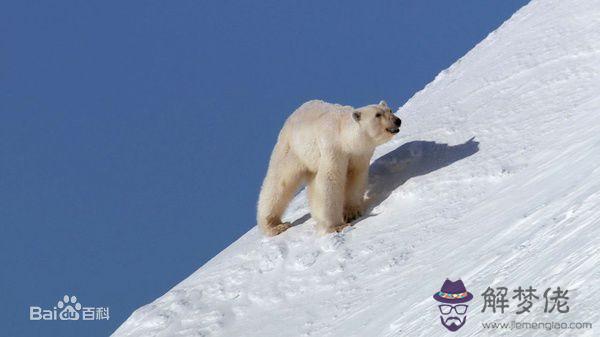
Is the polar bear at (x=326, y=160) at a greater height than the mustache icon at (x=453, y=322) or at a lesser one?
greater

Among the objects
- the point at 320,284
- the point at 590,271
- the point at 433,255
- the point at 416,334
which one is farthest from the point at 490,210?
the point at 590,271

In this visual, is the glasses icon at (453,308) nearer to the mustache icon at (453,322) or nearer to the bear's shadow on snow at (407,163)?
the mustache icon at (453,322)

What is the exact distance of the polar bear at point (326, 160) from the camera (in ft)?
42.5

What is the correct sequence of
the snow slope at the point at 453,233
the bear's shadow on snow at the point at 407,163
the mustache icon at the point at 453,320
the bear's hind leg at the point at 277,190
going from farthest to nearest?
1. the bear's hind leg at the point at 277,190
2. the bear's shadow on snow at the point at 407,163
3. the snow slope at the point at 453,233
4. the mustache icon at the point at 453,320

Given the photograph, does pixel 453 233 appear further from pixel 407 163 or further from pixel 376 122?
pixel 407 163

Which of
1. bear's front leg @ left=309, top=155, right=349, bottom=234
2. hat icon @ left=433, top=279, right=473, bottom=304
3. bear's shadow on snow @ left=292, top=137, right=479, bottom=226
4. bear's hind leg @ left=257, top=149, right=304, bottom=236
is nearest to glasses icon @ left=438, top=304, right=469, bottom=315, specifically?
hat icon @ left=433, top=279, right=473, bottom=304

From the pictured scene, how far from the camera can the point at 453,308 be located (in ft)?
28.8

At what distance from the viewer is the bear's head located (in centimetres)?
1291

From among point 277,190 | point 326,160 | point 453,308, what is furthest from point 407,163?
point 453,308

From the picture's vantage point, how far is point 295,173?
13812 millimetres

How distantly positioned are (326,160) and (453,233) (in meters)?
2.34

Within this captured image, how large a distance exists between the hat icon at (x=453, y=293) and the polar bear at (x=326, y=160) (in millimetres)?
3587

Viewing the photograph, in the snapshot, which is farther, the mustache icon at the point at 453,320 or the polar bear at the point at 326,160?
the polar bear at the point at 326,160

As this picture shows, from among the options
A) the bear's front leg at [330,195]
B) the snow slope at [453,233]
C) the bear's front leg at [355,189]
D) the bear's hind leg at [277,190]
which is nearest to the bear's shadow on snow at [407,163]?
the snow slope at [453,233]
